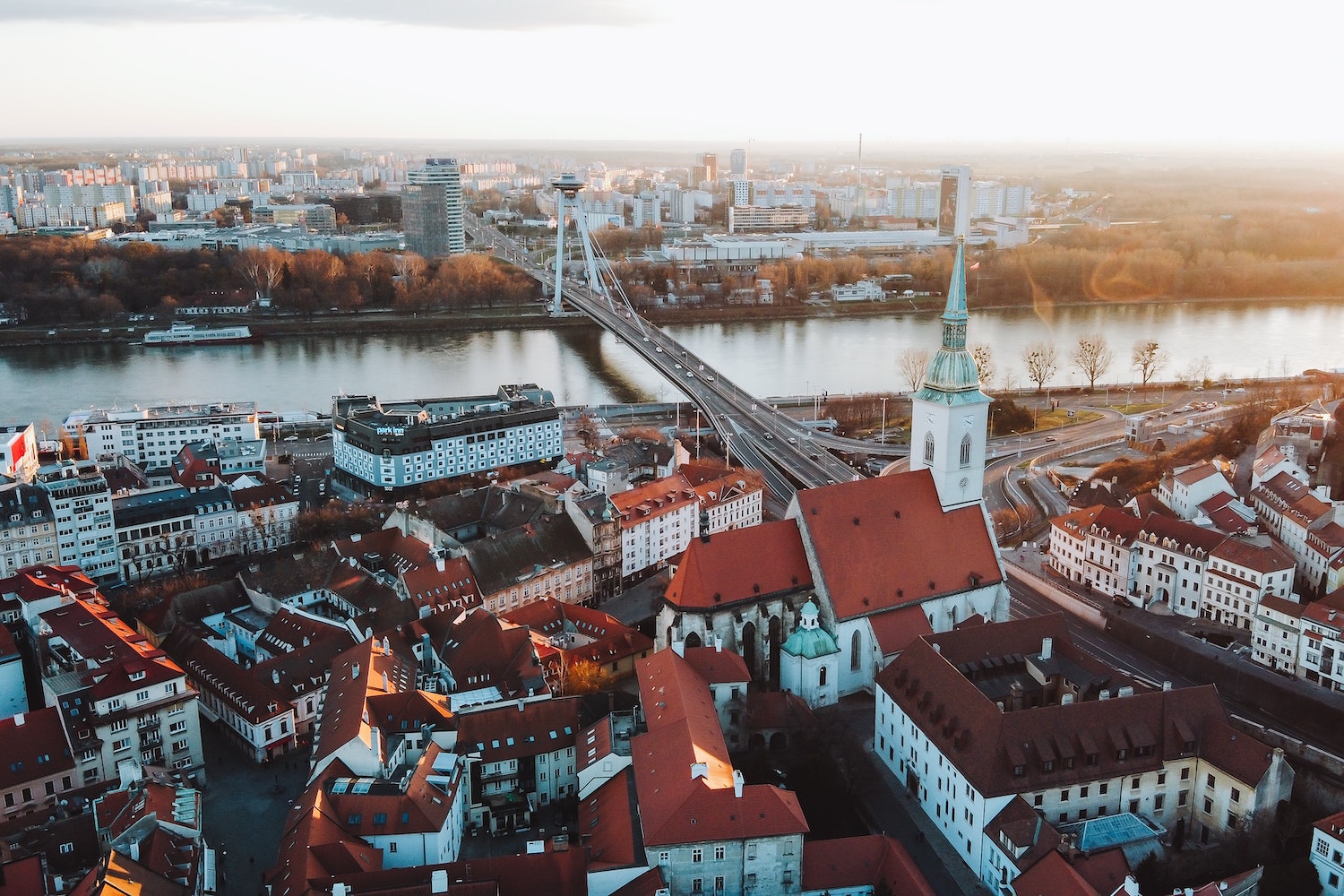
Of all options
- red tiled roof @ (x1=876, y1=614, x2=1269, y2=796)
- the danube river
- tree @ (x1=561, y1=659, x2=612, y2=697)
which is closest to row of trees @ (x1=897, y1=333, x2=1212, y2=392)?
the danube river

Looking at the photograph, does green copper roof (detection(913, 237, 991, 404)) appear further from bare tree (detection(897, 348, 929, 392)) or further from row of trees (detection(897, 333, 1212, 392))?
row of trees (detection(897, 333, 1212, 392))

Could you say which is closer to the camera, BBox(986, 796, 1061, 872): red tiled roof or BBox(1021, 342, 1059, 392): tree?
BBox(986, 796, 1061, 872): red tiled roof

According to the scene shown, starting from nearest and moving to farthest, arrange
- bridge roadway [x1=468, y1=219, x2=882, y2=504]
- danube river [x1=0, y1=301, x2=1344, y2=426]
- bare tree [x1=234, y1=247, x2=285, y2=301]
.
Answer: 1. bridge roadway [x1=468, y1=219, x2=882, y2=504]
2. danube river [x1=0, y1=301, x2=1344, y2=426]
3. bare tree [x1=234, y1=247, x2=285, y2=301]

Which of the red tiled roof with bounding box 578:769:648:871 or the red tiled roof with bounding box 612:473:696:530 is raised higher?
the red tiled roof with bounding box 612:473:696:530

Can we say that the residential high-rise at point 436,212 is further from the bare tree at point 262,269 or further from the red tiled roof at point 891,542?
the red tiled roof at point 891,542

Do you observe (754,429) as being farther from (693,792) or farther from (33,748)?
(33,748)

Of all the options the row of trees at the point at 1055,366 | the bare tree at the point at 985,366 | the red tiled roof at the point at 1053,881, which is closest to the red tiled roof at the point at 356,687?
the red tiled roof at the point at 1053,881

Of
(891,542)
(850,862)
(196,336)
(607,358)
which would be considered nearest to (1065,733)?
(850,862)

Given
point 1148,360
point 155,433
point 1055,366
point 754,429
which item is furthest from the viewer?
point 1055,366
